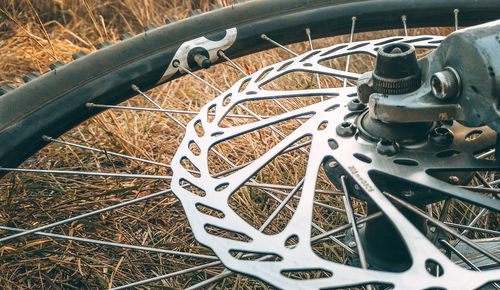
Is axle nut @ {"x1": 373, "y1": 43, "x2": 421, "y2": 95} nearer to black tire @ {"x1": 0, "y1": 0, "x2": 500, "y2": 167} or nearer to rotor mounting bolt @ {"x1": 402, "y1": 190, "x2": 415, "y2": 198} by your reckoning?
rotor mounting bolt @ {"x1": 402, "y1": 190, "x2": 415, "y2": 198}

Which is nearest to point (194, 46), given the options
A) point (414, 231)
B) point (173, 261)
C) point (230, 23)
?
point (230, 23)

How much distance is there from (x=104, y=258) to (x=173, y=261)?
0.15m

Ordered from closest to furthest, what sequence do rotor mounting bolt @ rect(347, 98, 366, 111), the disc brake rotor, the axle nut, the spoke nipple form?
1. the disc brake rotor
2. the axle nut
3. rotor mounting bolt @ rect(347, 98, 366, 111)
4. the spoke nipple

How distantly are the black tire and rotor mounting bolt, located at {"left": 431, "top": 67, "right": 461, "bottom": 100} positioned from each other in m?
0.56

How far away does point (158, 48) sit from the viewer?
1056mm

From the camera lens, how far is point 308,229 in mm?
607

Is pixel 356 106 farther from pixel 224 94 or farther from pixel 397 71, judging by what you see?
pixel 224 94

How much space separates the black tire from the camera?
903 millimetres

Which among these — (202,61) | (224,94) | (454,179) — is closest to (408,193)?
(454,179)

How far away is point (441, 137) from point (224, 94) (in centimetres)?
34

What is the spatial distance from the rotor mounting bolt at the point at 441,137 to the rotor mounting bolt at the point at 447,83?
0.20 ft

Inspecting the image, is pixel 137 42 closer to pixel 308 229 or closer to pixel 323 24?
pixel 323 24

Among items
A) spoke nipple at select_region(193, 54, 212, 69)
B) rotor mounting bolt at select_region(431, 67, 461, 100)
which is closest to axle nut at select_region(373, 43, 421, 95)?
rotor mounting bolt at select_region(431, 67, 461, 100)

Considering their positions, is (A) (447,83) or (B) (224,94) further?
(B) (224,94)
